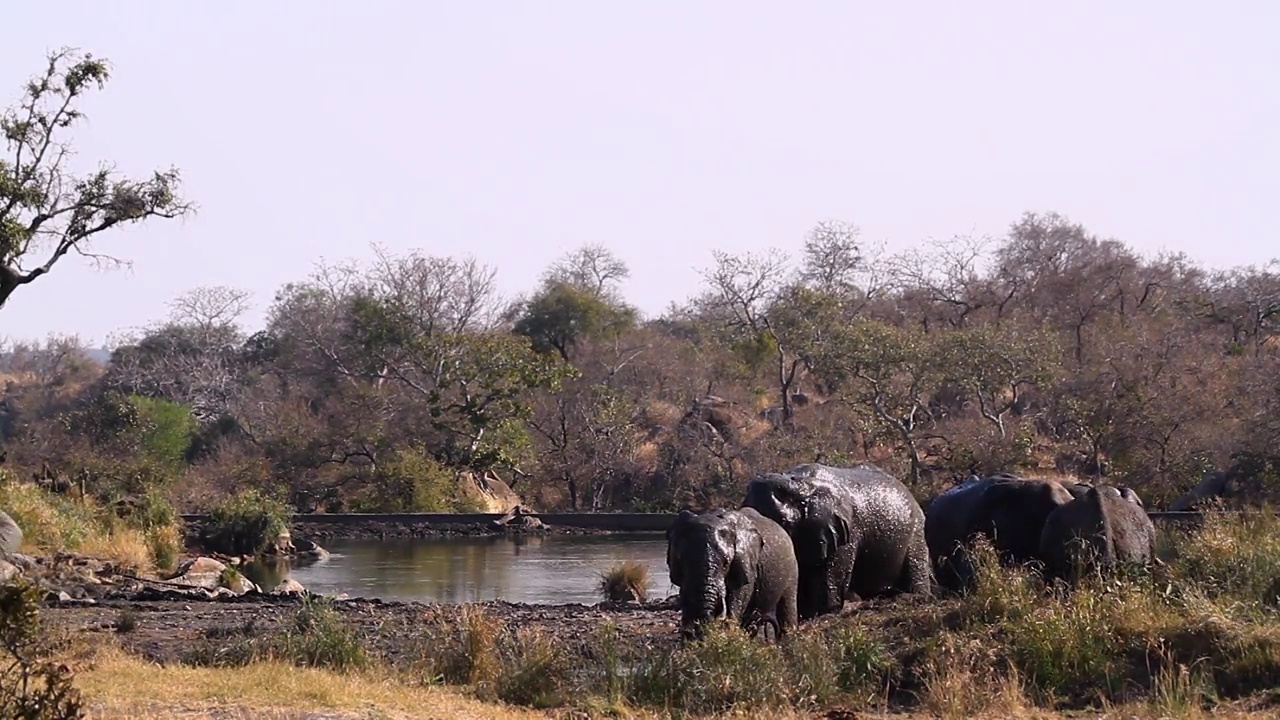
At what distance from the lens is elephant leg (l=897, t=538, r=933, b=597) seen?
1745 centimetres

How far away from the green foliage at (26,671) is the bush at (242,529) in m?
21.5

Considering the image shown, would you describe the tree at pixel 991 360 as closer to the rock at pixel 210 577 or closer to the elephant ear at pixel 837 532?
the rock at pixel 210 577

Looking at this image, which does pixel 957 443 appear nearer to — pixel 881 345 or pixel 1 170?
pixel 881 345

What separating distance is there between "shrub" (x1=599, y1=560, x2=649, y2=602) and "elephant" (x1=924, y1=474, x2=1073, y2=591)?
5263 mm

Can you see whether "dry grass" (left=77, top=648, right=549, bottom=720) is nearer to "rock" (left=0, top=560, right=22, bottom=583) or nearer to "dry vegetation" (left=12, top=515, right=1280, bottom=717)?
"dry vegetation" (left=12, top=515, right=1280, bottom=717)

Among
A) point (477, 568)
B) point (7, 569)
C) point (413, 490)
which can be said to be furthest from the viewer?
point (413, 490)

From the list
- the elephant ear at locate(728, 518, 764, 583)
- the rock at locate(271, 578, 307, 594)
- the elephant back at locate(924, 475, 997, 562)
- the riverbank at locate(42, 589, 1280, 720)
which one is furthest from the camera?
the rock at locate(271, 578, 307, 594)

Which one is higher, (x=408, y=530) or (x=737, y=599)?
(x=408, y=530)

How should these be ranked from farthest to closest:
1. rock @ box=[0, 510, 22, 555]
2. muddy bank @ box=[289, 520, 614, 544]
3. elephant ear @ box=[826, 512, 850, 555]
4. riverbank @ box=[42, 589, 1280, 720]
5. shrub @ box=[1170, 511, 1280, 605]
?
muddy bank @ box=[289, 520, 614, 544] < rock @ box=[0, 510, 22, 555] < elephant ear @ box=[826, 512, 850, 555] < shrub @ box=[1170, 511, 1280, 605] < riverbank @ box=[42, 589, 1280, 720]

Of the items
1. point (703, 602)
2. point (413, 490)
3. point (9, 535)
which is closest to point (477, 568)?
point (9, 535)

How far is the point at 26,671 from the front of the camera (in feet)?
30.2

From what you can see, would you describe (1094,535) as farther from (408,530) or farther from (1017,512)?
(408,530)

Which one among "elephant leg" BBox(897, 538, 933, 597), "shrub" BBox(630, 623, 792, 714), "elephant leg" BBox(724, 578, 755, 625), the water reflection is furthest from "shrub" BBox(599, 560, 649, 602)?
"shrub" BBox(630, 623, 792, 714)

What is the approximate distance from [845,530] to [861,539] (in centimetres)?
61
